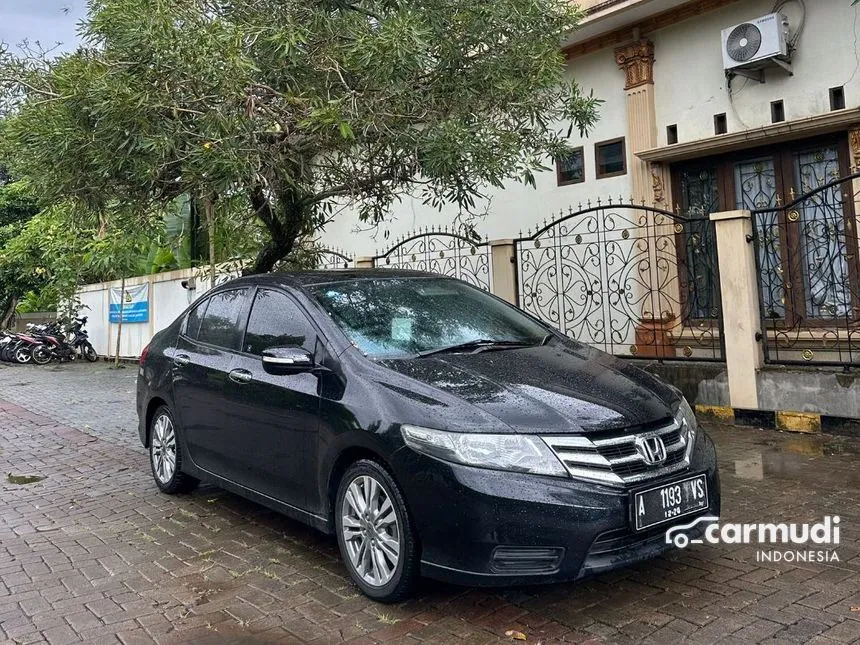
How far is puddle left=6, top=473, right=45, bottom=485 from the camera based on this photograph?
20.9ft

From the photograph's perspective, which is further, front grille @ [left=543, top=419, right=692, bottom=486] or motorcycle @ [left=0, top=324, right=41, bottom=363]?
motorcycle @ [left=0, top=324, right=41, bottom=363]

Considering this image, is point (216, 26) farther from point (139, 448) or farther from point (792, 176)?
point (792, 176)

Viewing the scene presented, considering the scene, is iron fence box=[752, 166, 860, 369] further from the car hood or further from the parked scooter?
the parked scooter

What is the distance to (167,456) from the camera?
5.62 meters

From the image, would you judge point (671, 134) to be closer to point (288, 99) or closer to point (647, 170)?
point (647, 170)

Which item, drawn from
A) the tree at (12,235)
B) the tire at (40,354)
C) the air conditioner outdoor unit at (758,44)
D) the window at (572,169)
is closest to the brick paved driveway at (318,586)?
the air conditioner outdoor unit at (758,44)

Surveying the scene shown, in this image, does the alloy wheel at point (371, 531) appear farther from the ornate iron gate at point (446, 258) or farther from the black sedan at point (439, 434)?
the ornate iron gate at point (446, 258)

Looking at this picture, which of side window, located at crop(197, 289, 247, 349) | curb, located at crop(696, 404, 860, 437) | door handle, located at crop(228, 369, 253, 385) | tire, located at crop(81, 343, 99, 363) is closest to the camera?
door handle, located at crop(228, 369, 253, 385)

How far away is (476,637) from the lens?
10.4 ft

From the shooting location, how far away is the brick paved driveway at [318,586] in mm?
3236

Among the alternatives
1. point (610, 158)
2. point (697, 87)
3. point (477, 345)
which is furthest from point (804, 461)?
point (610, 158)

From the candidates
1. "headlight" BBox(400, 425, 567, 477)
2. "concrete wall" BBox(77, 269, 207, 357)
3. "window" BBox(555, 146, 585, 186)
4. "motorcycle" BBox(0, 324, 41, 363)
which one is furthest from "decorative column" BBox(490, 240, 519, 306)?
"motorcycle" BBox(0, 324, 41, 363)

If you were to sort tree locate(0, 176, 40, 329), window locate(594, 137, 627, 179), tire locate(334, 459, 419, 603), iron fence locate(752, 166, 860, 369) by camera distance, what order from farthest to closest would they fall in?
1. tree locate(0, 176, 40, 329)
2. window locate(594, 137, 627, 179)
3. iron fence locate(752, 166, 860, 369)
4. tire locate(334, 459, 419, 603)

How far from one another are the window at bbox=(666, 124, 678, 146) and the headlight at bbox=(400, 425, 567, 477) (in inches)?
276
